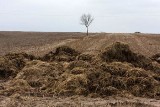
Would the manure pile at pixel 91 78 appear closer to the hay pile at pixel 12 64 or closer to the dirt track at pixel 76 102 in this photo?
the hay pile at pixel 12 64

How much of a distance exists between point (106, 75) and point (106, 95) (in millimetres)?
1373

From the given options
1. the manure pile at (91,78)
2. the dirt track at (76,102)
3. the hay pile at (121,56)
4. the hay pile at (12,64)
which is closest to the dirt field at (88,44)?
the hay pile at (121,56)

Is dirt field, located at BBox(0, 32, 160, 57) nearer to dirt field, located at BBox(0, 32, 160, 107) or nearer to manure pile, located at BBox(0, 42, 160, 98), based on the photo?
manure pile, located at BBox(0, 42, 160, 98)

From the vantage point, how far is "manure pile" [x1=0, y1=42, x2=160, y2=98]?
41.3 feet

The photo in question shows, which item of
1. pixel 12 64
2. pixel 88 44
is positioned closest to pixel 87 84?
pixel 12 64

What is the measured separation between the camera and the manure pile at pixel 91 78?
41.3 feet

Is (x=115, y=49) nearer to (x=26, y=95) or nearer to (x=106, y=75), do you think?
(x=106, y=75)

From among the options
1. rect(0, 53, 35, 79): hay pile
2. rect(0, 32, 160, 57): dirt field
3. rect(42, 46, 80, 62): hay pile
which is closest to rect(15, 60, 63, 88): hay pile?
rect(0, 53, 35, 79): hay pile

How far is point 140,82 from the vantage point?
13148 millimetres

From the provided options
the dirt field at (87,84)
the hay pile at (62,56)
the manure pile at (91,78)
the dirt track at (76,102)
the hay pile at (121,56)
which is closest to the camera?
the dirt track at (76,102)

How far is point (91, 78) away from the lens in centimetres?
1340

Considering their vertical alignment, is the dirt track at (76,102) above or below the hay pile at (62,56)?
below

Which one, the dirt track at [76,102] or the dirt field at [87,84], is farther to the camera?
the dirt field at [87,84]

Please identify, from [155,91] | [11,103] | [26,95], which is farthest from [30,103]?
[155,91]
